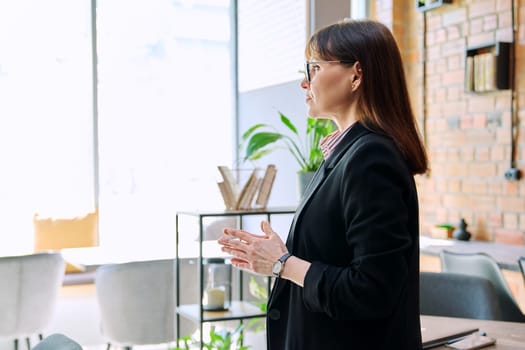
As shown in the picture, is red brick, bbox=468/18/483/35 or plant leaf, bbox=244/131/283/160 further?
red brick, bbox=468/18/483/35

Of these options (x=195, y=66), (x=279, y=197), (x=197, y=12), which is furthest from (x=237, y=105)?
(x=279, y=197)

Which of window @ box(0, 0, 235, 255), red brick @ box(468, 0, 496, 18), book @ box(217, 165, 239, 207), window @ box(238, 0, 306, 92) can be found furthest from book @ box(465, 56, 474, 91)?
book @ box(217, 165, 239, 207)

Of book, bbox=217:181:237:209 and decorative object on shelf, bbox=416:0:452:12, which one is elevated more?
decorative object on shelf, bbox=416:0:452:12

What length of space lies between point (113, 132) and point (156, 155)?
0.44 m

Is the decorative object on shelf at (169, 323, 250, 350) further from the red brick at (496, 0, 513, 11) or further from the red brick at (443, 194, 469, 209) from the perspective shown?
the red brick at (496, 0, 513, 11)

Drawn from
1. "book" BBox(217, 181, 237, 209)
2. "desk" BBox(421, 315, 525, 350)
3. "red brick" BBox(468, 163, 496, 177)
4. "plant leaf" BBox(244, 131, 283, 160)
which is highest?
"plant leaf" BBox(244, 131, 283, 160)

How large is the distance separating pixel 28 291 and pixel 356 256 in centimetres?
265

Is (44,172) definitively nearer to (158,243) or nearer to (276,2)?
(158,243)

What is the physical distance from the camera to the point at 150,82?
19.8ft

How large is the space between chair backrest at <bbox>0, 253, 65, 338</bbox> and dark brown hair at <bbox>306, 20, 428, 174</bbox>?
2.50 meters

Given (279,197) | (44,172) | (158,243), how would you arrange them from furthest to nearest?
(158,243) → (44,172) → (279,197)

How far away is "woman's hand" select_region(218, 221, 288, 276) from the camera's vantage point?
1.30 metres

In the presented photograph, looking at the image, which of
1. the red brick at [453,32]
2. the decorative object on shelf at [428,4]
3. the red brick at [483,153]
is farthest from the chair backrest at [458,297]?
the decorative object on shelf at [428,4]

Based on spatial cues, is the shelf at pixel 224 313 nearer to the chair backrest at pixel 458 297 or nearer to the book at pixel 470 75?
the chair backrest at pixel 458 297
